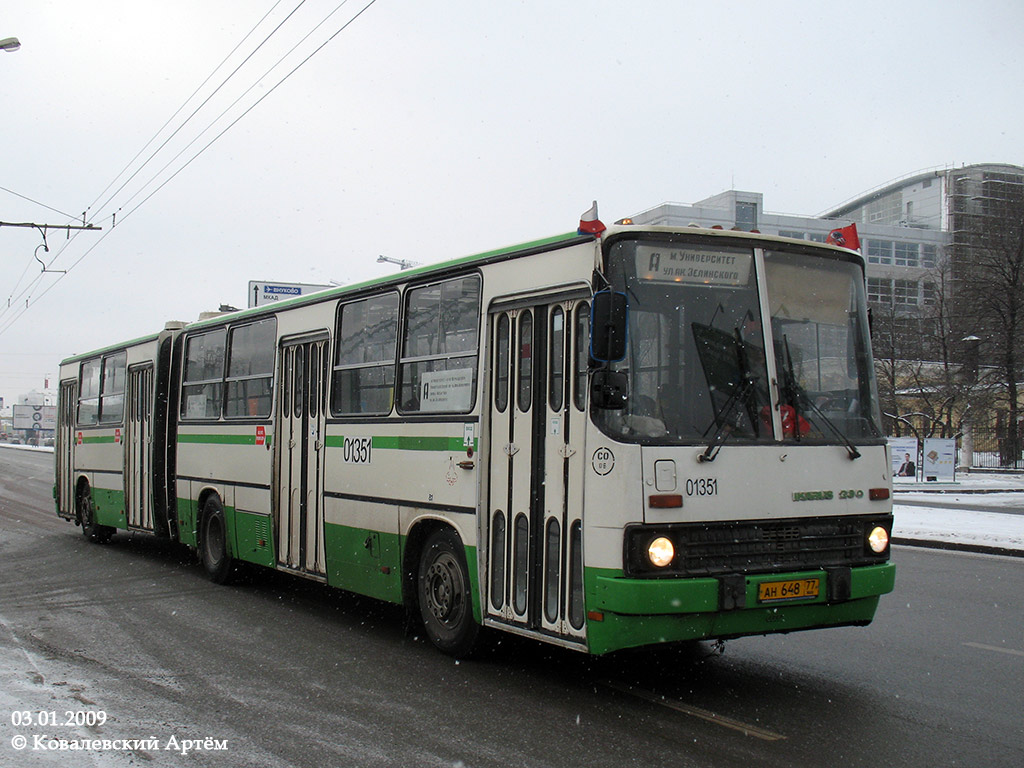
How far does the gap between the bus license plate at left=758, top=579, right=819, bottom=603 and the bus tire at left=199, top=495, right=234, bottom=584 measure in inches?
294

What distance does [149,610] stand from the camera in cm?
1047

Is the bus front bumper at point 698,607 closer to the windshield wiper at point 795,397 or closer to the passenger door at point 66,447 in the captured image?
the windshield wiper at point 795,397

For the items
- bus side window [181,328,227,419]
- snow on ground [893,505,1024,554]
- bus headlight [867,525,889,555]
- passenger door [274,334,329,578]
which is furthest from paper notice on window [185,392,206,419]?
snow on ground [893,505,1024,554]

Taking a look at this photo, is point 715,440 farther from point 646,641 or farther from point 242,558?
point 242,558

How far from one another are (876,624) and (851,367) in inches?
128

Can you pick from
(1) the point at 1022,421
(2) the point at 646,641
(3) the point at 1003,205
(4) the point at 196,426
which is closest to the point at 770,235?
(2) the point at 646,641

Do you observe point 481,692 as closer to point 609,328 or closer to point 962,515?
point 609,328

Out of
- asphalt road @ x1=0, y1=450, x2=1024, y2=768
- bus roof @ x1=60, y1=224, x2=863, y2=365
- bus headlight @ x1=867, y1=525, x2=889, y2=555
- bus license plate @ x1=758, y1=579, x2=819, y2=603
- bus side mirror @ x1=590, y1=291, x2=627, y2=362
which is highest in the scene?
bus roof @ x1=60, y1=224, x2=863, y2=365

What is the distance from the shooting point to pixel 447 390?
8.17 meters

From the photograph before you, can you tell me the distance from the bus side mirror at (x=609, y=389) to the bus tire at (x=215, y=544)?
711 centimetres

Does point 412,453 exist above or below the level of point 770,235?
below

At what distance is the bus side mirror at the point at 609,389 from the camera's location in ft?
20.9

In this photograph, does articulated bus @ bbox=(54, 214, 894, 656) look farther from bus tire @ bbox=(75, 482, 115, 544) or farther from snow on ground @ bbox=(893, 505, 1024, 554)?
snow on ground @ bbox=(893, 505, 1024, 554)

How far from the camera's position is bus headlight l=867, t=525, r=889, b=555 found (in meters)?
7.00
